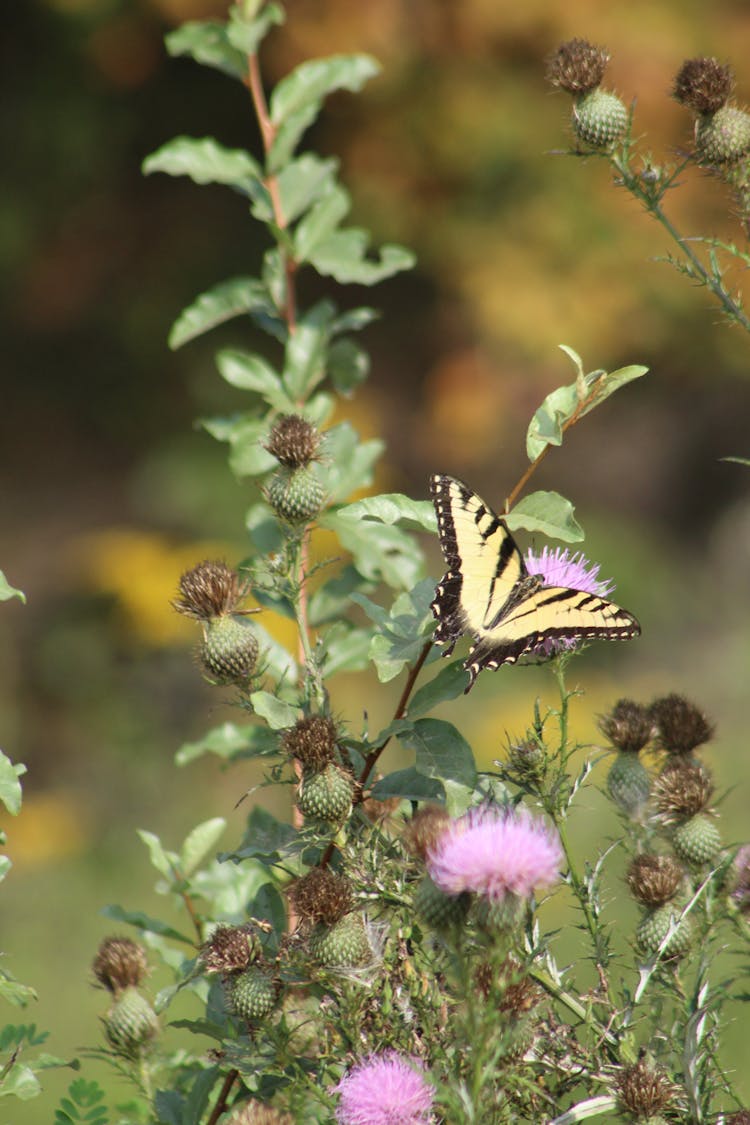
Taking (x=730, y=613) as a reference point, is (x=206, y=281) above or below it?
above

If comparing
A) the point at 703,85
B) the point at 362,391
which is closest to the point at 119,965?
the point at 703,85

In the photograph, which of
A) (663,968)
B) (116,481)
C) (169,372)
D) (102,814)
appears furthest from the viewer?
(116,481)

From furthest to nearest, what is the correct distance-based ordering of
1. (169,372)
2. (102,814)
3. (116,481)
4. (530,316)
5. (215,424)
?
1. (116,481)
2. (169,372)
3. (530,316)
4. (102,814)
5. (215,424)

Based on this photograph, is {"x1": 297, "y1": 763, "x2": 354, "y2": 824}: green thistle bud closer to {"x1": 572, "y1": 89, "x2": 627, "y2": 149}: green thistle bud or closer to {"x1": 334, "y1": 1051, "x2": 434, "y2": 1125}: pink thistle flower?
{"x1": 334, "y1": 1051, "x2": 434, "y2": 1125}: pink thistle flower

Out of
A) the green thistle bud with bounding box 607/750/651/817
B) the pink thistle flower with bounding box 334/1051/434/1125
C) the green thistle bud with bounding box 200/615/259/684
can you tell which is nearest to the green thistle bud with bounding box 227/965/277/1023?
the pink thistle flower with bounding box 334/1051/434/1125

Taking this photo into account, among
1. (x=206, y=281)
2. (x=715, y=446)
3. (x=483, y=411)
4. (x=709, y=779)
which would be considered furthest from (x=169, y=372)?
(x=709, y=779)

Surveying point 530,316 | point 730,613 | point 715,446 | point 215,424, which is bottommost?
point 215,424

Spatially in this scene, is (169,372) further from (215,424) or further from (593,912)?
(593,912)
